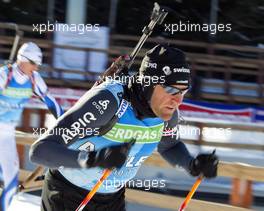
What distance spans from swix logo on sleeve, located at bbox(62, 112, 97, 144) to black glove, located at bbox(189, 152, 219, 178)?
0.64 meters

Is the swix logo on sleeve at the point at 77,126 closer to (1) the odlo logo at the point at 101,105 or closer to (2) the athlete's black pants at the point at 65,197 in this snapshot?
(1) the odlo logo at the point at 101,105

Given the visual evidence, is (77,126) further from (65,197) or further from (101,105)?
(65,197)

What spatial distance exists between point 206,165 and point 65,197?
2.00 feet

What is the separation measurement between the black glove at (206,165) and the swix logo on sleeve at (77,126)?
25.0 inches

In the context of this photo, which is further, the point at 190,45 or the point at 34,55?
the point at 190,45

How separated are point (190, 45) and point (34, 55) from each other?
6.01 m

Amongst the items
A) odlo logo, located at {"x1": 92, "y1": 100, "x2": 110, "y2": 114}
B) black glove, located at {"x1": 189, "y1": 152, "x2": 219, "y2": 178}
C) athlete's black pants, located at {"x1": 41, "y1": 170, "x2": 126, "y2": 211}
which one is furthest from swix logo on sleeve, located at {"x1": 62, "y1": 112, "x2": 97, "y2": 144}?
black glove, located at {"x1": 189, "y1": 152, "x2": 219, "y2": 178}

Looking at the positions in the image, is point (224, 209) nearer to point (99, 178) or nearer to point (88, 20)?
point (99, 178)

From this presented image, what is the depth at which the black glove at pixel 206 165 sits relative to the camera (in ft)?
8.55

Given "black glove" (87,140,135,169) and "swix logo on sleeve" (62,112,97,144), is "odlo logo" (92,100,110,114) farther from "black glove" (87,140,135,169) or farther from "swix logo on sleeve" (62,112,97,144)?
"black glove" (87,140,135,169)

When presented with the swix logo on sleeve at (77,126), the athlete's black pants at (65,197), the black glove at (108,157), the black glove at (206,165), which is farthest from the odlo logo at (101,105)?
the black glove at (206,165)

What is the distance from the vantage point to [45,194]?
8.49 feet

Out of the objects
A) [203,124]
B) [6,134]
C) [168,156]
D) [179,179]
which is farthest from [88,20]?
[168,156]

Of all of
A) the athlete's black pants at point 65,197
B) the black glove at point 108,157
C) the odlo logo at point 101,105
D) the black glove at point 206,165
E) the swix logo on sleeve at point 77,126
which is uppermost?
the odlo logo at point 101,105
